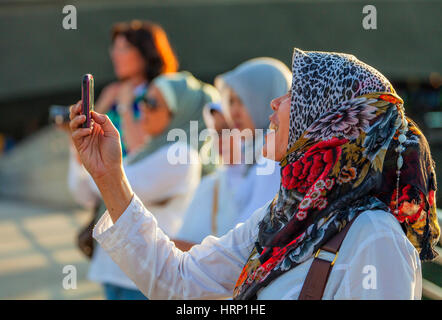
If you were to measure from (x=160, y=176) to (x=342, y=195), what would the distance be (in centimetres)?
173

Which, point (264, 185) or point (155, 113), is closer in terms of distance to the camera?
point (264, 185)

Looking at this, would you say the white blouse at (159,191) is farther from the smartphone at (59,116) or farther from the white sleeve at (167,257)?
the white sleeve at (167,257)

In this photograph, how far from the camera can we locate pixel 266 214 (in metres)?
1.93

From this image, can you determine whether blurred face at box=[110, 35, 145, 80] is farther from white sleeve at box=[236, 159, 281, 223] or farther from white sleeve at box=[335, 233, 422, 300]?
white sleeve at box=[335, 233, 422, 300]

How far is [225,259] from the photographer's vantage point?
2.04m

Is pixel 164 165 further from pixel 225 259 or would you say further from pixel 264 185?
pixel 225 259

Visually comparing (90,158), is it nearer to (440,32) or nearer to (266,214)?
(266,214)

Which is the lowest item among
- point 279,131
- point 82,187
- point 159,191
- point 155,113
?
point 82,187

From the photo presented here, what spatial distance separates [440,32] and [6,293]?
10259 millimetres

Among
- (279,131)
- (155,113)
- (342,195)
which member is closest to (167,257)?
(279,131)

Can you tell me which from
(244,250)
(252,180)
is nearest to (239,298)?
(244,250)

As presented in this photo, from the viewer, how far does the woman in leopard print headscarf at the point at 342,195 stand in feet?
5.15

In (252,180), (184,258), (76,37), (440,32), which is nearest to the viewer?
(184,258)
